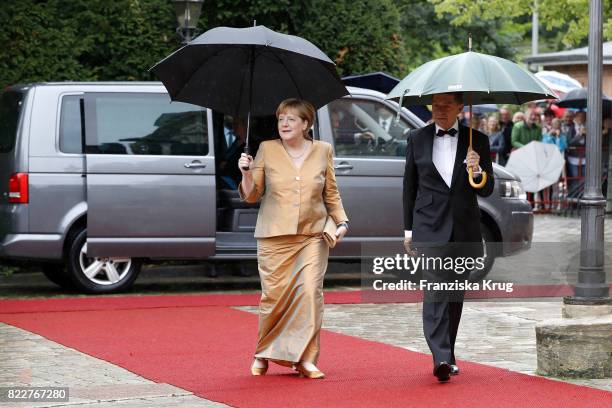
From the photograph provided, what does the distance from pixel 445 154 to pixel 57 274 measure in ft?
21.8

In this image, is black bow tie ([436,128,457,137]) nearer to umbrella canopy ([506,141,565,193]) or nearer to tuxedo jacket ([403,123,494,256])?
tuxedo jacket ([403,123,494,256])

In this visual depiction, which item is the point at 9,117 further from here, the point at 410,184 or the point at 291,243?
the point at 410,184

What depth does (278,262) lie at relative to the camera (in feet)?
→ 26.6

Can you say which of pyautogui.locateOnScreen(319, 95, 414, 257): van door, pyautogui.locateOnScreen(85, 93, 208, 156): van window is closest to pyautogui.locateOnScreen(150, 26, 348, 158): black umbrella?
pyautogui.locateOnScreen(85, 93, 208, 156): van window

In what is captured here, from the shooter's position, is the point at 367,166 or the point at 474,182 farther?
the point at 367,166

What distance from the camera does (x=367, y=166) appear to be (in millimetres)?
13195

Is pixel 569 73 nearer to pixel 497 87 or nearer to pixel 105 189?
pixel 105 189

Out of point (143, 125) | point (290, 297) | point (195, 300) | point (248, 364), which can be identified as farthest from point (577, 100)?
point (290, 297)

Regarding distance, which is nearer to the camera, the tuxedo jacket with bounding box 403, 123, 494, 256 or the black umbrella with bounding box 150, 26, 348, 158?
the tuxedo jacket with bounding box 403, 123, 494, 256

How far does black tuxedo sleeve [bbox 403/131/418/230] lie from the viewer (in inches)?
313

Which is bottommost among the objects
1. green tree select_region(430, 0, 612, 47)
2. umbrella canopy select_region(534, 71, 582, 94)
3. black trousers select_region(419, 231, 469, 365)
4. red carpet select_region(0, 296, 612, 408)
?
red carpet select_region(0, 296, 612, 408)

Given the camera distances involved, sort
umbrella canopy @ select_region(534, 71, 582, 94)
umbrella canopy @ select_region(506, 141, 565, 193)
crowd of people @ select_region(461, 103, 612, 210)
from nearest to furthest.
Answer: umbrella canopy @ select_region(506, 141, 565, 193), crowd of people @ select_region(461, 103, 612, 210), umbrella canopy @ select_region(534, 71, 582, 94)

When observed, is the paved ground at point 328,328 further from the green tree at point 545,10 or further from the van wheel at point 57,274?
the green tree at point 545,10

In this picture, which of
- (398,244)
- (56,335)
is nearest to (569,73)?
(398,244)
